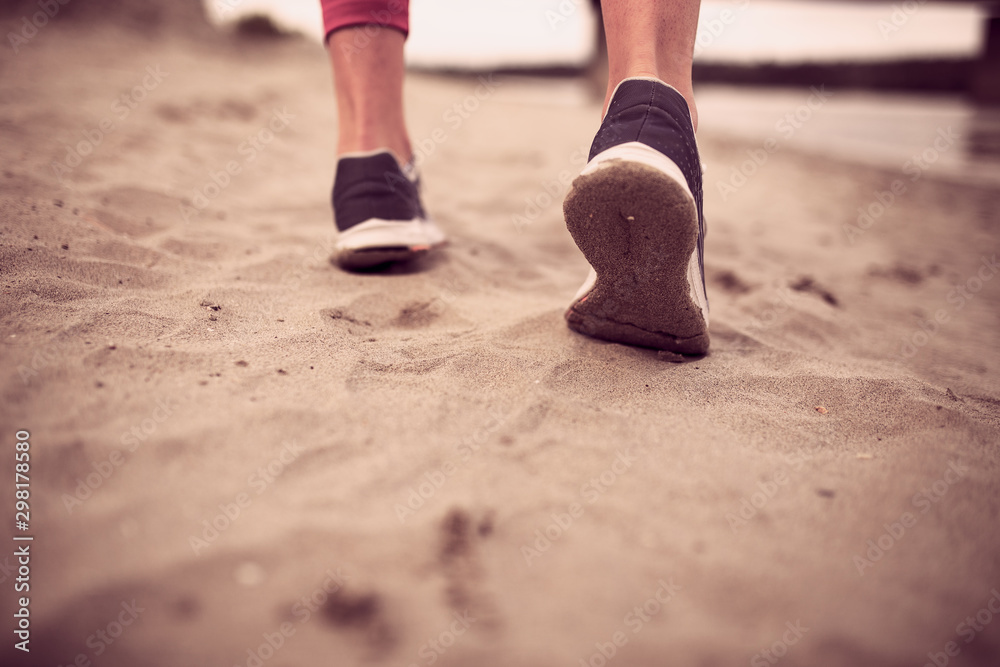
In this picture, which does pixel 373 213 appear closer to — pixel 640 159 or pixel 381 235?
pixel 381 235

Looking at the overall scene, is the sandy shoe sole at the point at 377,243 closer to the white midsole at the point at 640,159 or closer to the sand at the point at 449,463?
the sand at the point at 449,463

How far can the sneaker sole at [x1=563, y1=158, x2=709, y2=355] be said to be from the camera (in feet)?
3.22

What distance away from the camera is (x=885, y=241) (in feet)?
9.61

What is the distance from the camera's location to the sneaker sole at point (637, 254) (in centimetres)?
98

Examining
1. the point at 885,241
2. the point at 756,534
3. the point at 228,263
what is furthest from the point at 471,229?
the point at 885,241

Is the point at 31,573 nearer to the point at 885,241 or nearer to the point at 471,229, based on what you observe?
the point at 471,229

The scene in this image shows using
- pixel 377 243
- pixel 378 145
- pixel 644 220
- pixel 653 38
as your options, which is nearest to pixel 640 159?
pixel 644 220

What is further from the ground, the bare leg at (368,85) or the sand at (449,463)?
the bare leg at (368,85)

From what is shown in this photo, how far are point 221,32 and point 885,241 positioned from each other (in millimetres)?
7849

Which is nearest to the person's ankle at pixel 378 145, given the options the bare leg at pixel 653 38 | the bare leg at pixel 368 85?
the bare leg at pixel 368 85

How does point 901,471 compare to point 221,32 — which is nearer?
point 901,471

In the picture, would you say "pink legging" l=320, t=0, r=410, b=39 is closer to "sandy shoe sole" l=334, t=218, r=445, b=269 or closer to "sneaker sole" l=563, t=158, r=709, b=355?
"sandy shoe sole" l=334, t=218, r=445, b=269

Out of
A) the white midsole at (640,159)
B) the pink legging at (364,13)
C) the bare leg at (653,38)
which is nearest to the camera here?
the white midsole at (640,159)

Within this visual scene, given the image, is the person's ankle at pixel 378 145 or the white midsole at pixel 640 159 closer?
the white midsole at pixel 640 159
